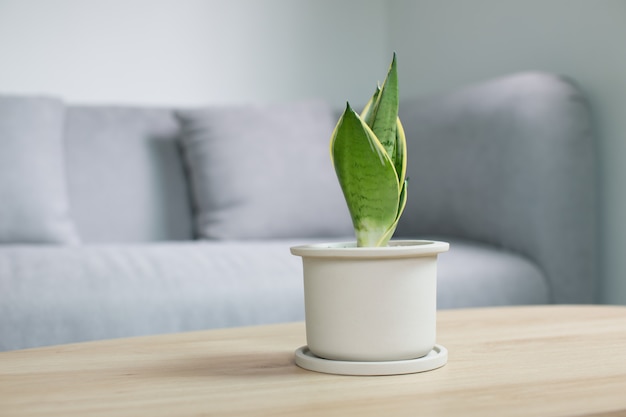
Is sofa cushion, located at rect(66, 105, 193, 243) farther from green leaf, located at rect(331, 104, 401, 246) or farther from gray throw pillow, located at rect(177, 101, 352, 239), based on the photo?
green leaf, located at rect(331, 104, 401, 246)

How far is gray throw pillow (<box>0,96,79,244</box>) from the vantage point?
192 centimetres

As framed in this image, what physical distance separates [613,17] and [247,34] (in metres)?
1.33

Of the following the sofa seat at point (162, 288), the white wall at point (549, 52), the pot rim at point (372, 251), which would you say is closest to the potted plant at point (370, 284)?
the pot rim at point (372, 251)

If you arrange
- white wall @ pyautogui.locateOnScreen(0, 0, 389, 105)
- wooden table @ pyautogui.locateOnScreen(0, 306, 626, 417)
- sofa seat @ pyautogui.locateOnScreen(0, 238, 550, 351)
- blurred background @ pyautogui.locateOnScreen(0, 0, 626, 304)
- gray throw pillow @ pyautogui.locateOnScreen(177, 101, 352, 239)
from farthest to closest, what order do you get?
white wall @ pyautogui.locateOnScreen(0, 0, 389, 105) < blurred background @ pyautogui.locateOnScreen(0, 0, 626, 304) < gray throw pillow @ pyautogui.locateOnScreen(177, 101, 352, 239) < sofa seat @ pyautogui.locateOnScreen(0, 238, 550, 351) < wooden table @ pyautogui.locateOnScreen(0, 306, 626, 417)

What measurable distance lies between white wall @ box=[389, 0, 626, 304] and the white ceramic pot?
138 cm

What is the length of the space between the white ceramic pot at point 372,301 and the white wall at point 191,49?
212cm

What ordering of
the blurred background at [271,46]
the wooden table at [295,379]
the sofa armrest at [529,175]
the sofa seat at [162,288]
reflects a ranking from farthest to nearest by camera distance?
the blurred background at [271,46] < the sofa armrest at [529,175] < the sofa seat at [162,288] < the wooden table at [295,379]

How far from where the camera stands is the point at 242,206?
6.95ft

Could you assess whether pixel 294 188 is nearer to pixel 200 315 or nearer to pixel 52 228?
pixel 52 228

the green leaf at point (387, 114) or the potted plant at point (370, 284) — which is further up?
the green leaf at point (387, 114)

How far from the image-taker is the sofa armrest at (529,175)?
184cm

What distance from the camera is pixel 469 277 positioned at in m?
1.62

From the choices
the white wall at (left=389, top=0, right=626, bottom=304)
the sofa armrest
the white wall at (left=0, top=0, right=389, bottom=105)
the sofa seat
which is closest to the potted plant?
the sofa seat

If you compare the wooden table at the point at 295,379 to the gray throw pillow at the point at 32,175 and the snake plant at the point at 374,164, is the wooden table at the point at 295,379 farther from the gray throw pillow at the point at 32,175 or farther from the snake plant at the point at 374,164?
the gray throw pillow at the point at 32,175
